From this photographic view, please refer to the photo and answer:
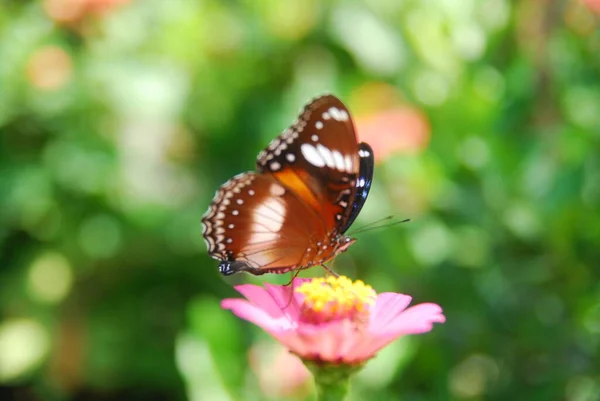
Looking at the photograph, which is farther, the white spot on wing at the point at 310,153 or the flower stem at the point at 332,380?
the white spot on wing at the point at 310,153

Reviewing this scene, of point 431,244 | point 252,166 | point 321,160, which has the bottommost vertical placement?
point 321,160

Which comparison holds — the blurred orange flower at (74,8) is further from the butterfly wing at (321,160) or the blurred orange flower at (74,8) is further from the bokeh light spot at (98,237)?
the butterfly wing at (321,160)

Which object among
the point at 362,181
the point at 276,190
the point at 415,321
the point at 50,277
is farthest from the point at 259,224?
the point at 50,277

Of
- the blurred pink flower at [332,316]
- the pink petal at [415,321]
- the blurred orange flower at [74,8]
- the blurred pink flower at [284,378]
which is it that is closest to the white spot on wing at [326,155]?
the blurred pink flower at [332,316]

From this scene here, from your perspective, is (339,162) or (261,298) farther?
(339,162)

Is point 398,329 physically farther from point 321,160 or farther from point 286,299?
point 321,160

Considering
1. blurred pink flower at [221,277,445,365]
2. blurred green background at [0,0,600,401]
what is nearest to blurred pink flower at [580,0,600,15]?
blurred green background at [0,0,600,401]
